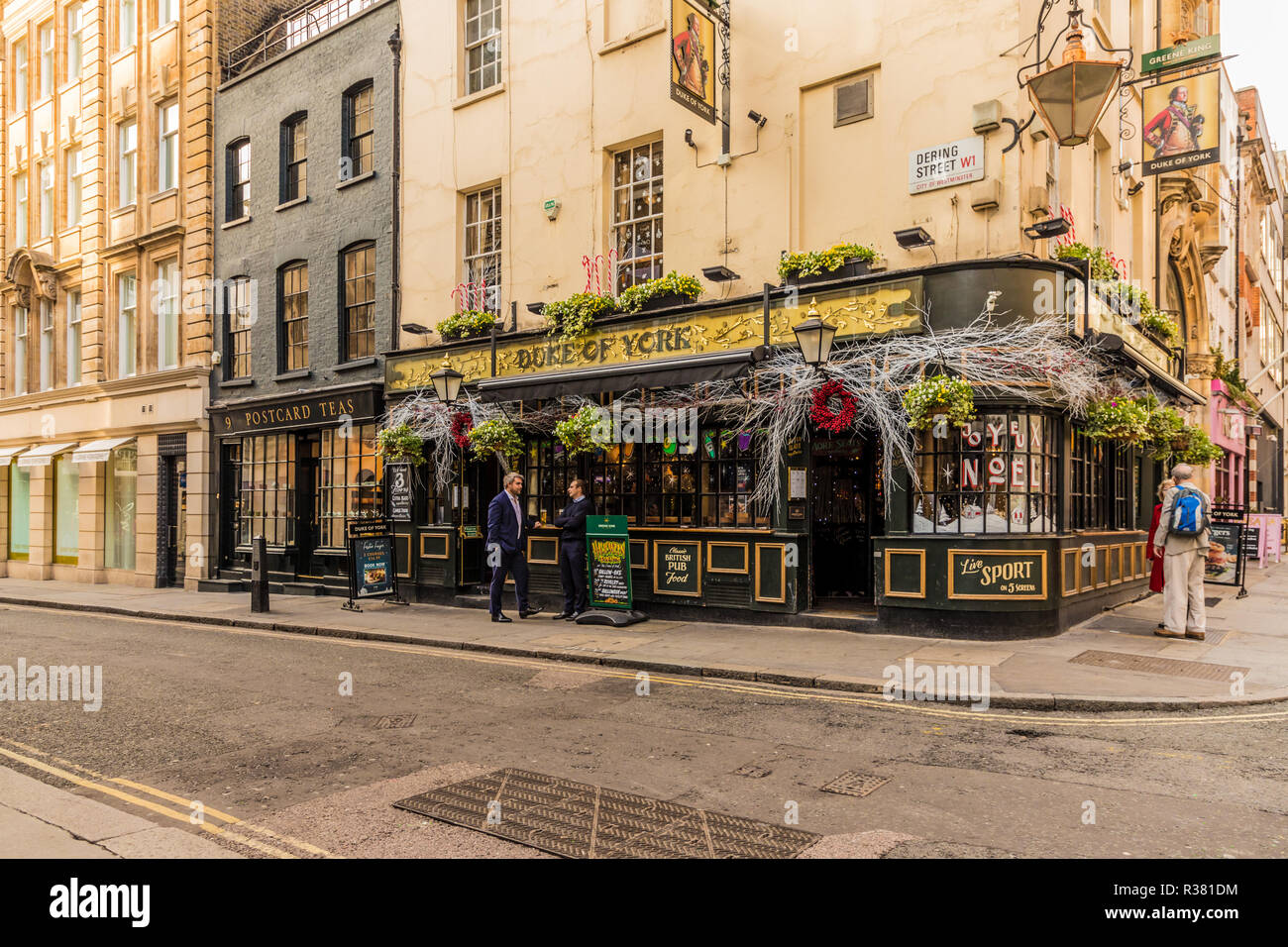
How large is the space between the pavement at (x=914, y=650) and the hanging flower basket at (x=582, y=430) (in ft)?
8.50

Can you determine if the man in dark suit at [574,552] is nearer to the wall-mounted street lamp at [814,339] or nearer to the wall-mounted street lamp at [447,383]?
the wall-mounted street lamp at [447,383]

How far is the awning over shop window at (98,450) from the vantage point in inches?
892

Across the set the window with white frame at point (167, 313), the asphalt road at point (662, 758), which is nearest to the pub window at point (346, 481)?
the window with white frame at point (167, 313)

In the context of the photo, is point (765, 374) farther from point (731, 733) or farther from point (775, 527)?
point (731, 733)

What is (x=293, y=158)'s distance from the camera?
65.4 ft

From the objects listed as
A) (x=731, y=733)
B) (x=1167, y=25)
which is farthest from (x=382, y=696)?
(x=1167, y=25)

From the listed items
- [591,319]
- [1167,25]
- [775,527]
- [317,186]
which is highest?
[1167,25]

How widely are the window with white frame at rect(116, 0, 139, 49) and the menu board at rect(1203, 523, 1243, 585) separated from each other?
26971mm

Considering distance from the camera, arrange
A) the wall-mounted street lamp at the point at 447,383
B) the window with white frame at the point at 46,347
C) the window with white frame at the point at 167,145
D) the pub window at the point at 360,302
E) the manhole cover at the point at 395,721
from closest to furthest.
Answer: the manhole cover at the point at 395,721 < the wall-mounted street lamp at the point at 447,383 < the pub window at the point at 360,302 < the window with white frame at the point at 167,145 < the window with white frame at the point at 46,347

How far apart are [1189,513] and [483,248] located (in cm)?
1189

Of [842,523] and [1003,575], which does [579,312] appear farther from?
[1003,575]

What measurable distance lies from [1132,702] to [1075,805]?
3022 millimetres

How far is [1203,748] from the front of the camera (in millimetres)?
6422

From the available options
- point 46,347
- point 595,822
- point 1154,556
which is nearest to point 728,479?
point 1154,556
